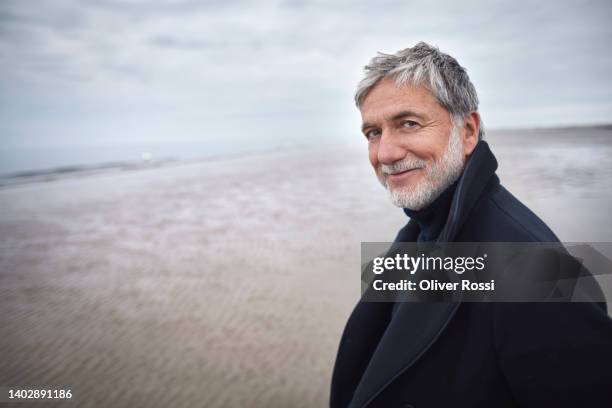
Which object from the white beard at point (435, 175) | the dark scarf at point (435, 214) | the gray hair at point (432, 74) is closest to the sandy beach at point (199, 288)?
the dark scarf at point (435, 214)

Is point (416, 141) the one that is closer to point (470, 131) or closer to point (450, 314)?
point (470, 131)

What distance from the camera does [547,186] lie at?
1415cm

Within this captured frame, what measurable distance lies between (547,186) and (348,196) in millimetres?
8031

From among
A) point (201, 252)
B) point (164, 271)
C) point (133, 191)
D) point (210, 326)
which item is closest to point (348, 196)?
point (201, 252)

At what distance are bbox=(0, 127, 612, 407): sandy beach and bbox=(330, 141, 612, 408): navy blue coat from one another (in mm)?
3529

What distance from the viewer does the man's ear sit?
6.81ft

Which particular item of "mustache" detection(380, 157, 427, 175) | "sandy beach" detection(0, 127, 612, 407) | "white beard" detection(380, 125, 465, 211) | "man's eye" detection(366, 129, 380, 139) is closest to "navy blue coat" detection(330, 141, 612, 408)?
"white beard" detection(380, 125, 465, 211)

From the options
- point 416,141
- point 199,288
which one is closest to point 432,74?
point 416,141

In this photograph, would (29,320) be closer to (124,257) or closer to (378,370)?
(124,257)

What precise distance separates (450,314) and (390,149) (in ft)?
3.26

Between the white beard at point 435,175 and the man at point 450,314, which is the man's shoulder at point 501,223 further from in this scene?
the white beard at point 435,175

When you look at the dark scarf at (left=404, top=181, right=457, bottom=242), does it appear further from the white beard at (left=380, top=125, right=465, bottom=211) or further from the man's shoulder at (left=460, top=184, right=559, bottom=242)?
the man's shoulder at (left=460, top=184, right=559, bottom=242)

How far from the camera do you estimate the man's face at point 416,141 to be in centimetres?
199

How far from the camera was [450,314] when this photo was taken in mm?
1520
